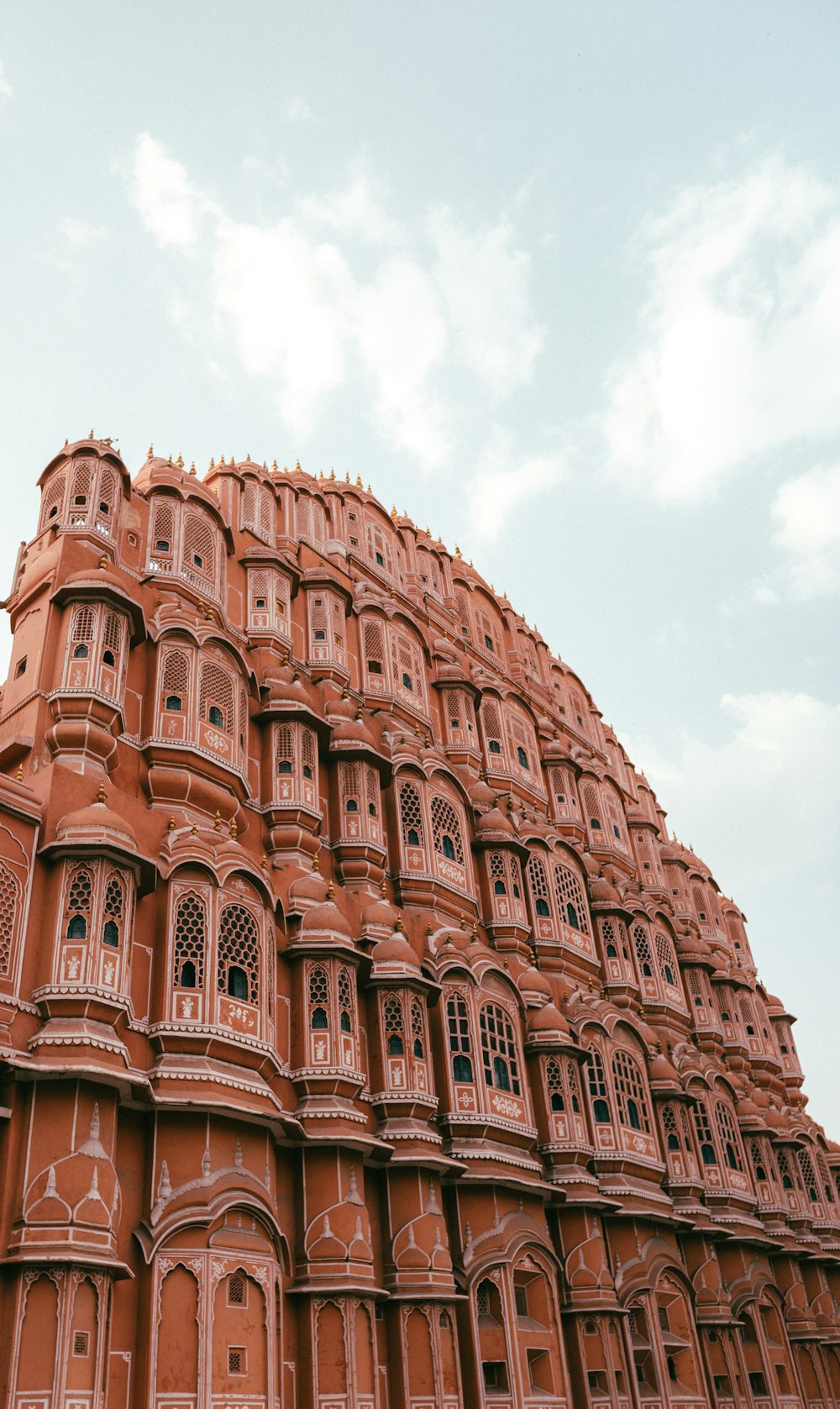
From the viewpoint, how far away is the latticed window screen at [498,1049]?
2611 centimetres

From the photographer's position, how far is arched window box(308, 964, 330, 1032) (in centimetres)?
2267

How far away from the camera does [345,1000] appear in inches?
917

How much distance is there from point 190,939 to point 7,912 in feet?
11.3

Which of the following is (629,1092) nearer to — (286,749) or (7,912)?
(286,749)

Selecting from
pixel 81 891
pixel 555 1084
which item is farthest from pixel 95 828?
pixel 555 1084

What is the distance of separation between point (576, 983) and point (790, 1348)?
13589 mm

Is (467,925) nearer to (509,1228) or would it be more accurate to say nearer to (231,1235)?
(509,1228)

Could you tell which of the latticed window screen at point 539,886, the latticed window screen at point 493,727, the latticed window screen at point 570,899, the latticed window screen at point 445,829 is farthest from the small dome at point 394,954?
the latticed window screen at point 493,727

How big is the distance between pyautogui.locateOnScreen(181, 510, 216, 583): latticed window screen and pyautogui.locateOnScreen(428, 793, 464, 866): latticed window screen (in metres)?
8.32

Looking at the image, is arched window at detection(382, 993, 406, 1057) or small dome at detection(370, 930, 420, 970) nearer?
arched window at detection(382, 993, 406, 1057)

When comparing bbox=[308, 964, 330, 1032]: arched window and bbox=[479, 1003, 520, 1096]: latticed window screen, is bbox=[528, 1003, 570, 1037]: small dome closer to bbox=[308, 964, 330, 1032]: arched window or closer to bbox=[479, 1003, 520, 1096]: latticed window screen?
bbox=[479, 1003, 520, 1096]: latticed window screen

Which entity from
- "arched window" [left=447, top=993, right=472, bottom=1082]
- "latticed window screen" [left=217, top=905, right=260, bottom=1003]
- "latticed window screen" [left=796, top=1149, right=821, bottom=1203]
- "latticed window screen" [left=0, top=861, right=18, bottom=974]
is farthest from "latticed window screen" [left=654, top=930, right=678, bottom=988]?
"latticed window screen" [left=0, top=861, right=18, bottom=974]

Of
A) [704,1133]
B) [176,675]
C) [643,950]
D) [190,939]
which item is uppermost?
[176,675]

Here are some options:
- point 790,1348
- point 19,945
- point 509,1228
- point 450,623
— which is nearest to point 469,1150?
point 509,1228
